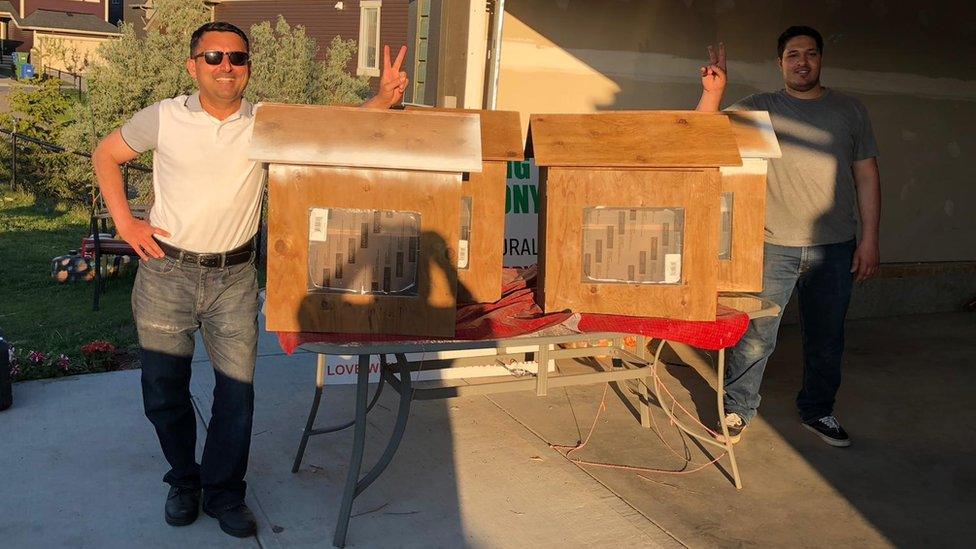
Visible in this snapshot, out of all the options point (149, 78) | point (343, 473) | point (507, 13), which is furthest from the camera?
point (149, 78)

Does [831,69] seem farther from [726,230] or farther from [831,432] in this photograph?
[726,230]

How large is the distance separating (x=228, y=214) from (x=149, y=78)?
9.05m

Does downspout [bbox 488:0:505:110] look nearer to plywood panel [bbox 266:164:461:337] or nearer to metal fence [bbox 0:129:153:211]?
plywood panel [bbox 266:164:461:337]

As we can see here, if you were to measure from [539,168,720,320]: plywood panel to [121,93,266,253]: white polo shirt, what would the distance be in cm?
112

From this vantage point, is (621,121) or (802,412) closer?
(621,121)

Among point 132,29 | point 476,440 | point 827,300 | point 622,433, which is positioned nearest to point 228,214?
point 476,440

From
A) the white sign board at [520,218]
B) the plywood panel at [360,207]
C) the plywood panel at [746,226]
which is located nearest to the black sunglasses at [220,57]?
the plywood panel at [360,207]

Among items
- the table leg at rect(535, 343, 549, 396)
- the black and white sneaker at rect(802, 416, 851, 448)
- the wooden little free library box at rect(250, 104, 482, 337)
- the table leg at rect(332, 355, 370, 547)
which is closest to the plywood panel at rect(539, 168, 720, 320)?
the wooden little free library box at rect(250, 104, 482, 337)

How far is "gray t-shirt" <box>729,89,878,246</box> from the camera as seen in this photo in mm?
A: 4445

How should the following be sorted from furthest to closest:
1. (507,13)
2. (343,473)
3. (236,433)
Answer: (507,13) < (343,473) < (236,433)

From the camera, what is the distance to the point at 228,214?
3.36m

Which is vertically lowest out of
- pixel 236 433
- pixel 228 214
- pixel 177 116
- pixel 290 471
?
pixel 290 471

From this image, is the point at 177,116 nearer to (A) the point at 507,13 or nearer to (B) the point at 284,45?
(A) the point at 507,13

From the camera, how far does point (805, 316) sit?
470 centimetres
